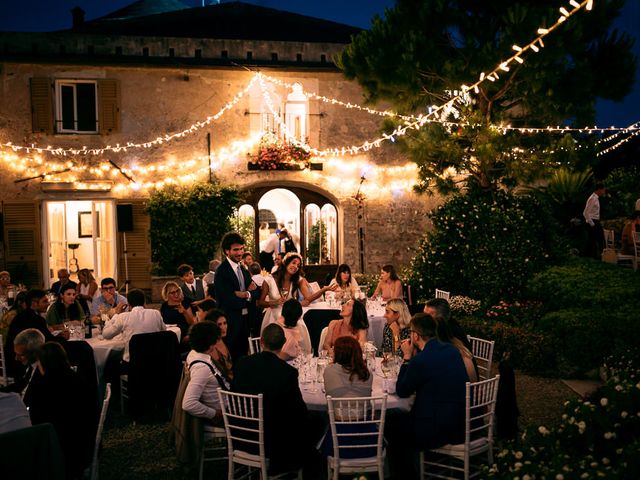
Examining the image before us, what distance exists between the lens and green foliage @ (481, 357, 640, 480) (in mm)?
2807

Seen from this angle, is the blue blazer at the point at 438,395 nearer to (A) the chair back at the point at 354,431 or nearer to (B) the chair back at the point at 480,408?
(B) the chair back at the point at 480,408

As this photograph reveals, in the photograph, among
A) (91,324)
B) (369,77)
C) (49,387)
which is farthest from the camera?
(369,77)

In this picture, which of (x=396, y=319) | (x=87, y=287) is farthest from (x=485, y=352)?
(x=87, y=287)

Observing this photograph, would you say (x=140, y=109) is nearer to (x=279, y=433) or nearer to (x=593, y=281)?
(x=593, y=281)

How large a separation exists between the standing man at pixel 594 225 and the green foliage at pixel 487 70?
6.48 ft

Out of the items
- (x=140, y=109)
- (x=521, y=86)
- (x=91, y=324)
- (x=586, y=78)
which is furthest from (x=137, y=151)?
(x=586, y=78)

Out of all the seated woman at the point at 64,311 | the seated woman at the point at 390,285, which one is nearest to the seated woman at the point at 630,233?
the seated woman at the point at 390,285

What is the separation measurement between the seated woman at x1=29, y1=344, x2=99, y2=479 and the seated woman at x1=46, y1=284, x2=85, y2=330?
296 cm

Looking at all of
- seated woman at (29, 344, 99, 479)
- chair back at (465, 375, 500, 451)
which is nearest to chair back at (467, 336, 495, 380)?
chair back at (465, 375, 500, 451)

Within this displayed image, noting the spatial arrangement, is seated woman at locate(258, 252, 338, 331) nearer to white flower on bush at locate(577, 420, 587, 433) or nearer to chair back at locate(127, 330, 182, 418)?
chair back at locate(127, 330, 182, 418)

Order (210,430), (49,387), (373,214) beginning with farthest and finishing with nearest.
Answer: (373,214), (210,430), (49,387)

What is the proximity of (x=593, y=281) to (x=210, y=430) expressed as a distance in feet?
20.7

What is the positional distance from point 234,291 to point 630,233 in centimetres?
859

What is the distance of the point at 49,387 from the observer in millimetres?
4344
